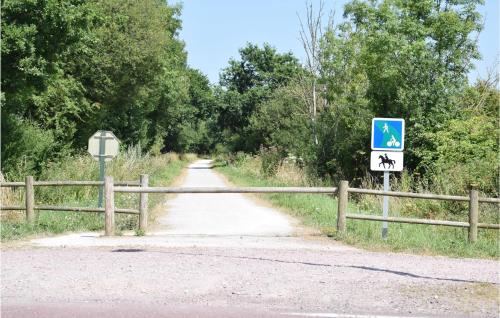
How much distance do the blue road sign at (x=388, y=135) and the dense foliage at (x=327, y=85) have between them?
6.44 m

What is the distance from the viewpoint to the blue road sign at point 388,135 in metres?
12.7

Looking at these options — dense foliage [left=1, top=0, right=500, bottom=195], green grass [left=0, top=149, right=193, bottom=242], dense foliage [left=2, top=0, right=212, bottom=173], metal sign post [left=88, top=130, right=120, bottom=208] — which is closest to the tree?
dense foliage [left=2, top=0, right=212, bottom=173]

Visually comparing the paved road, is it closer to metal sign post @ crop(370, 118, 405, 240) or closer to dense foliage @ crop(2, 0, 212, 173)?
metal sign post @ crop(370, 118, 405, 240)

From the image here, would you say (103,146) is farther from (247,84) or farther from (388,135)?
(247,84)

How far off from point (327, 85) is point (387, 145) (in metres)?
17.4

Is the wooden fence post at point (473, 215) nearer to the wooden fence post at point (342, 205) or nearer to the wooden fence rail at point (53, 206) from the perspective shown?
the wooden fence post at point (342, 205)

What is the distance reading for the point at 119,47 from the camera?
30891 mm

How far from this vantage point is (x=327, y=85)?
29.8 meters

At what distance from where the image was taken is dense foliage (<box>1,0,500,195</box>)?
755 inches

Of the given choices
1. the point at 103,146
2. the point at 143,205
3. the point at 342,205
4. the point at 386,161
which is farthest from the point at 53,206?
the point at 386,161

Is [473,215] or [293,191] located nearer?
[473,215]

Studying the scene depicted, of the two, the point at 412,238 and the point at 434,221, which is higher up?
the point at 434,221

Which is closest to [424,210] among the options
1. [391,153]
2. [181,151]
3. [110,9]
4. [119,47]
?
[391,153]

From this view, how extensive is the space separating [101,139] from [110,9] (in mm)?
17308
